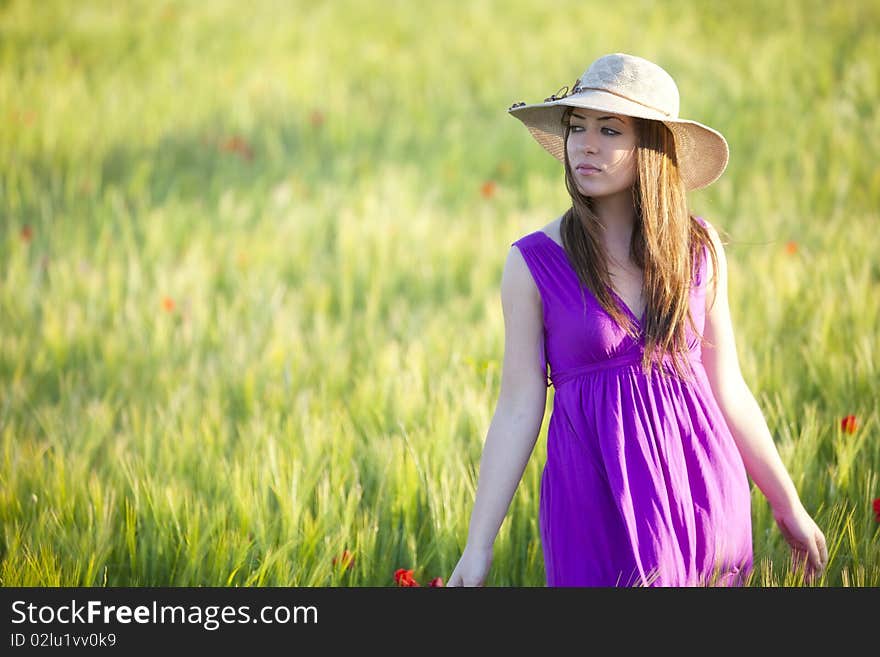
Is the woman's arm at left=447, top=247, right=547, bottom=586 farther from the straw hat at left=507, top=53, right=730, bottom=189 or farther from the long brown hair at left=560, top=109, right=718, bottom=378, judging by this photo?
the straw hat at left=507, top=53, right=730, bottom=189

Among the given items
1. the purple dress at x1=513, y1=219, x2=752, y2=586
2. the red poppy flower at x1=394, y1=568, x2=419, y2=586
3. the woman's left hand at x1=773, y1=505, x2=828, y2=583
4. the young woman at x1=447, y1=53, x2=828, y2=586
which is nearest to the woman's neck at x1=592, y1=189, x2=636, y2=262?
the young woman at x1=447, y1=53, x2=828, y2=586

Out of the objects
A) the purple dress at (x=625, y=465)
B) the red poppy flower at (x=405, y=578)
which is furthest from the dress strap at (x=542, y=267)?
the red poppy flower at (x=405, y=578)

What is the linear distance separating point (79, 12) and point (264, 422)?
5.07 m

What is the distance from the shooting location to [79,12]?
6668mm

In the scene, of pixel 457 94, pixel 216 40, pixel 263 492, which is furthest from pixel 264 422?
pixel 216 40

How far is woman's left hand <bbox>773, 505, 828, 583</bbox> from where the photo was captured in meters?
1.98

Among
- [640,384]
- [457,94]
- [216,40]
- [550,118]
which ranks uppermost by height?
[216,40]

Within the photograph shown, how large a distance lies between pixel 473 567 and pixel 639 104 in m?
0.89

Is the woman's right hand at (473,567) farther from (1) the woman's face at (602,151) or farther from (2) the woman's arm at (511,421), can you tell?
(1) the woman's face at (602,151)

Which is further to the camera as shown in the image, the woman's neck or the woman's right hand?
the woman's neck

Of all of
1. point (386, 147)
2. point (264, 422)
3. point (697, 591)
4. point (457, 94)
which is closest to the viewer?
point (697, 591)

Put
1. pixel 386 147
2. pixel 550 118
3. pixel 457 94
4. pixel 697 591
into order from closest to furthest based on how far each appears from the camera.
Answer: pixel 697 591 → pixel 550 118 → pixel 386 147 → pixel 457 94

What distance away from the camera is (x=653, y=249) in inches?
72.2

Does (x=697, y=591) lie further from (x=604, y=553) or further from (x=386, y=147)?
(x=386, y=147)
